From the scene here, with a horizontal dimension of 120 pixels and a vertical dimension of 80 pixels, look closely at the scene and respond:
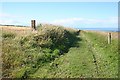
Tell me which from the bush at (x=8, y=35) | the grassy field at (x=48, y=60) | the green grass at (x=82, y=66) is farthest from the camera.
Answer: the bush at (x=8, y=35)

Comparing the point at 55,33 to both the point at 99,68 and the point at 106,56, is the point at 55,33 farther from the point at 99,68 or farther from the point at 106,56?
the point at 99,68

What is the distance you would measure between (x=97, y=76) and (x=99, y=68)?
85.7 inches

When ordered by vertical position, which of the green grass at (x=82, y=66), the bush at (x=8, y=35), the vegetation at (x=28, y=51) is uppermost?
the bush at (x=8, y=35)

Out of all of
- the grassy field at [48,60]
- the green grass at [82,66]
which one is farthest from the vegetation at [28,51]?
the green grass at [82,66]

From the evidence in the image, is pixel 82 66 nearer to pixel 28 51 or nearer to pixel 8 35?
pixel 28 51

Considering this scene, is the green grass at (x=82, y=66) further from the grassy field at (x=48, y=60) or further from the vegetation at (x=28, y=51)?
the vegetation at (x=28, y=51)

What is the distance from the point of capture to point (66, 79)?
1700 centimetres

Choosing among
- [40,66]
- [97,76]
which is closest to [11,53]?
[40,66]

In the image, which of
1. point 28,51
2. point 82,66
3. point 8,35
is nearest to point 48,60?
point 28,51

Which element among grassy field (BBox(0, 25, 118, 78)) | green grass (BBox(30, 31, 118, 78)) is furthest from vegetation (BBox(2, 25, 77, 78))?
green grass (BBox(30, 31, 118, 78))

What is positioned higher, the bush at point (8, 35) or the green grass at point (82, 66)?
the bush at point (8, 35)

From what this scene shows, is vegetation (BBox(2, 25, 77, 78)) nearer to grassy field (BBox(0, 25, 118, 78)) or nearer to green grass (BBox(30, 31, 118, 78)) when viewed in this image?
grassy field (BBox(0, 25, 118, 78))

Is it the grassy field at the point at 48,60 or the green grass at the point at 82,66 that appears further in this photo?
the grassy field at the point at 48,60

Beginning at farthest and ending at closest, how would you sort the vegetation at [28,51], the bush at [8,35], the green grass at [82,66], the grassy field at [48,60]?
the bush at [8,35], the vegetation at [28,51], the grassy field at [48,60], the green grass at [82,66]
